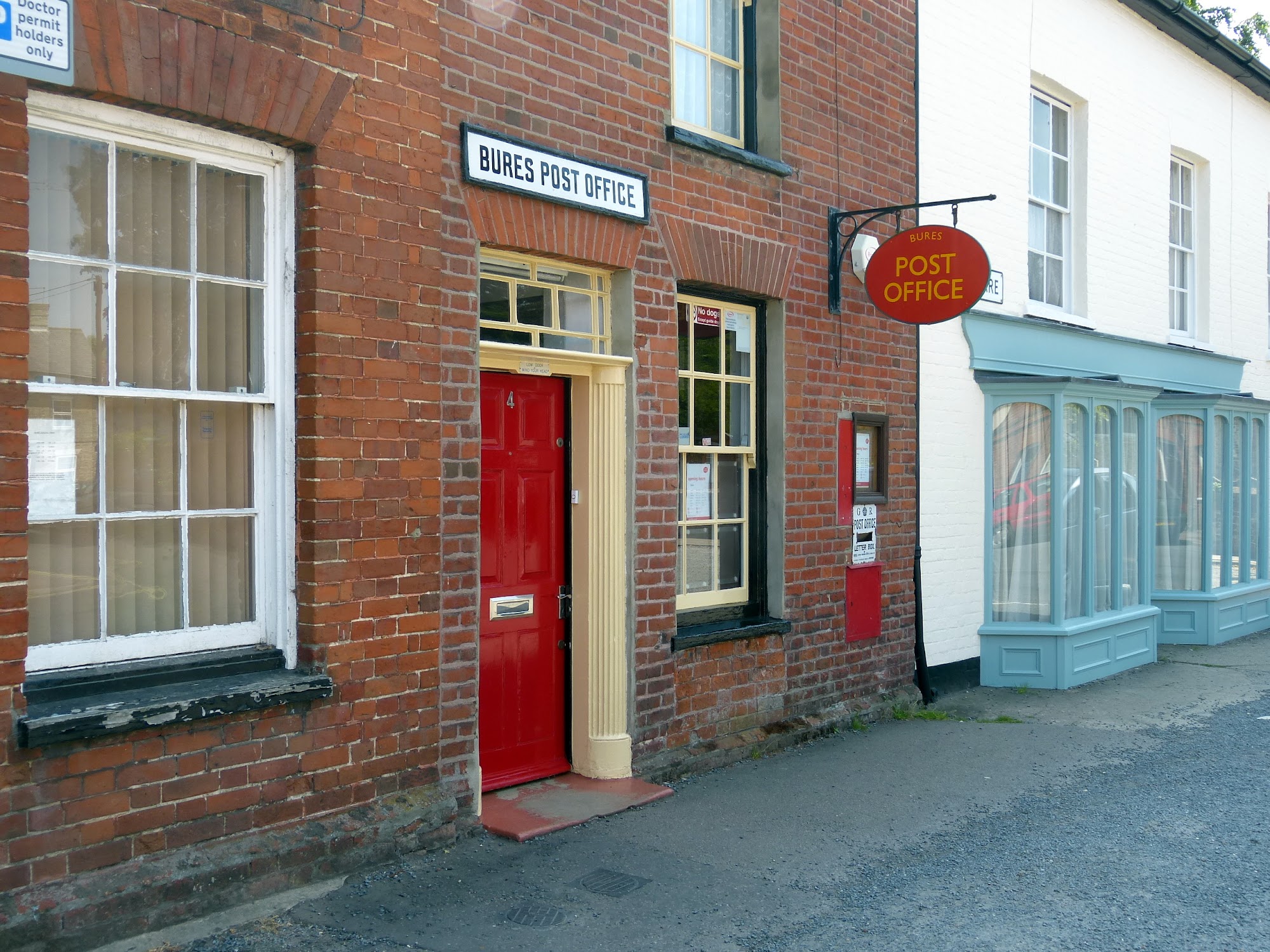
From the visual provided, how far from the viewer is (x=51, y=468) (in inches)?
166

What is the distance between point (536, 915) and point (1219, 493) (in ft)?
36.4

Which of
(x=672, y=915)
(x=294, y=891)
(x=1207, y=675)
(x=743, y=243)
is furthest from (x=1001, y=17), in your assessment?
(x=294, y=891)

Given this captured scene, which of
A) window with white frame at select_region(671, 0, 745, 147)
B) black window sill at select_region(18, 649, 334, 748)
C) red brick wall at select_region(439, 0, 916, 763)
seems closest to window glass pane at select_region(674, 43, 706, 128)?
window with white frame at select_region(671, 0, 745, 147)

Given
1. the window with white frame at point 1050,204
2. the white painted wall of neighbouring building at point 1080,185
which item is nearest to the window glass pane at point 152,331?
the white painted wall of neighbouring building at point 1080,185

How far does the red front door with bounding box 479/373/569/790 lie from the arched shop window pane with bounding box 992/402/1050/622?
4903 mm

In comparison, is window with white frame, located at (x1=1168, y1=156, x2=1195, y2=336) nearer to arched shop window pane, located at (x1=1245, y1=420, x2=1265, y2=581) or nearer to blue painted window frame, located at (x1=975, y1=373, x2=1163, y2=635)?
arched shop window pane, located at (x1=1245, y1=420, x2=1265, y2=581)

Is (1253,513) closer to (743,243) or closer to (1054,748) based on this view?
(1054,748)

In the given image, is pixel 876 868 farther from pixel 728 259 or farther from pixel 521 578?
pixel 728 259

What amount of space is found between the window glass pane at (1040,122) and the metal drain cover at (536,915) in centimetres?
892

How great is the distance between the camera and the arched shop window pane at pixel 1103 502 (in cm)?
1055

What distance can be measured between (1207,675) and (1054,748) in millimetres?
3743

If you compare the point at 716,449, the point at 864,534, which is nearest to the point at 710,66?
the point at 716,449

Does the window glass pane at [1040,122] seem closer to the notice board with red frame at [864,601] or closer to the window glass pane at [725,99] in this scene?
the window glass pane at [725,99]

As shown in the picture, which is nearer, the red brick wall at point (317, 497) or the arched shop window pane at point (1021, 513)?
the red brick wall at point (317, 497)
